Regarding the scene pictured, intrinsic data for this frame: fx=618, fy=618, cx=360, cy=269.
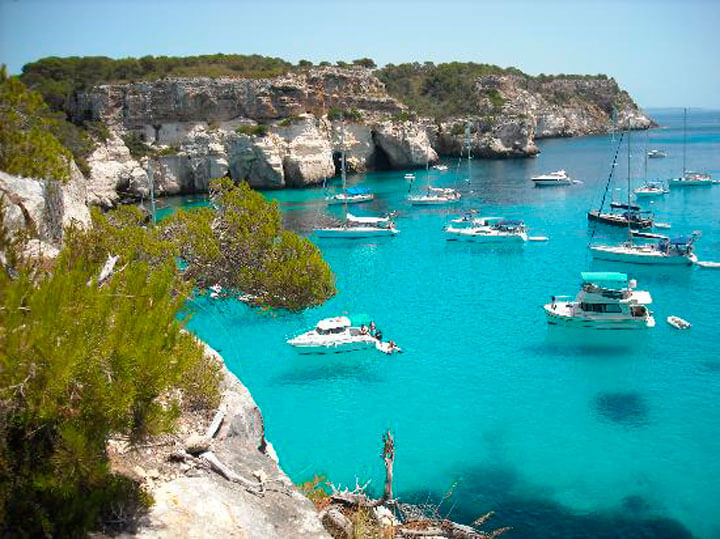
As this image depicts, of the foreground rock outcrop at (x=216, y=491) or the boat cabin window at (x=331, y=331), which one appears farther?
the boat cabin window at (x=331, y=331)

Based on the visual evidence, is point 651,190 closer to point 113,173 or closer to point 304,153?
point 304,153

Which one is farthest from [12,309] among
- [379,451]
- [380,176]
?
[380,176]

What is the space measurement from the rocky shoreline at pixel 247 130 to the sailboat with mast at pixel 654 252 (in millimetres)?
40990

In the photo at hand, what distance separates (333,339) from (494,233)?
23.9 metres

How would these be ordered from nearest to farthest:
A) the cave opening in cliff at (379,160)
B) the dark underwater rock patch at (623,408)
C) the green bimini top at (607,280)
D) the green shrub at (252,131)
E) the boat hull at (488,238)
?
the dark underwater rock patch at (623,408)
the green bimini top at (607,280)
the boat hull at (488,238)
the green shrub at (252,131)
the cave opening in cliff at (379,160)

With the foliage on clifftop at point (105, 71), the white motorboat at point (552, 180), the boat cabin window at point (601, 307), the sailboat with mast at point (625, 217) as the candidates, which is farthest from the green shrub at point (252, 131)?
the boat cabin window at point (601, 307)

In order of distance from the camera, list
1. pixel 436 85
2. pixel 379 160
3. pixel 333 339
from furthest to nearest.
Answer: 1. pixel 436 85
2. pixel 379 160
3. pixel 333 339

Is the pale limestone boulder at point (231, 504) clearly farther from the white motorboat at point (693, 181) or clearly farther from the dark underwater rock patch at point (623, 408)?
the white motorboat at point (693, 181)

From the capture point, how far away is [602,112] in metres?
141

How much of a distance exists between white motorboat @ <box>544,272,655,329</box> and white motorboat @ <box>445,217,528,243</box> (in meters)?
16.3

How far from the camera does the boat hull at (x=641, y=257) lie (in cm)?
3962

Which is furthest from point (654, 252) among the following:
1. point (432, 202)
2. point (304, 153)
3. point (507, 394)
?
point (304, 153)

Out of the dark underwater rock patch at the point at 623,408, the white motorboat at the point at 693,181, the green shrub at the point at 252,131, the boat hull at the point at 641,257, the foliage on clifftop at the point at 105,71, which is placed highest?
the foliage on clifftop at the point at 105,71

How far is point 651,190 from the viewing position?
64625mm
